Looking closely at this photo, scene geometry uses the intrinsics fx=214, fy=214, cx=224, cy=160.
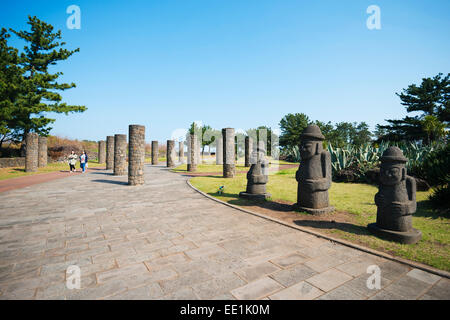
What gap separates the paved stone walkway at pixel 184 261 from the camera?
2.58 m

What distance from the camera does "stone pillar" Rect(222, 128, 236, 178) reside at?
13.9 m

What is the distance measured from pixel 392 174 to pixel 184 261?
4.18 metres

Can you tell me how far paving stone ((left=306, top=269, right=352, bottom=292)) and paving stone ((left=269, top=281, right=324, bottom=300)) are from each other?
0.11 m

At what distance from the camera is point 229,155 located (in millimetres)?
14133

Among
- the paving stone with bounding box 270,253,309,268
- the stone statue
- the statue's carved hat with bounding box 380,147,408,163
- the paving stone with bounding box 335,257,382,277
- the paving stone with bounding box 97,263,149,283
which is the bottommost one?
the paving stone with bounding box 97,263,149,283

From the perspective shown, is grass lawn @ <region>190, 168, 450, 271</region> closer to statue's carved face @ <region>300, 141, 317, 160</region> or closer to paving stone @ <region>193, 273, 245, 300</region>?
statue's carved face @ <region>300, 141, 317, 160</region>

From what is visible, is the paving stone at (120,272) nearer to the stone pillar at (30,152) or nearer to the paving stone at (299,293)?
the paving stone at (299,293)

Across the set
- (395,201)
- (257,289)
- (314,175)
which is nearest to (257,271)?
(257,289)

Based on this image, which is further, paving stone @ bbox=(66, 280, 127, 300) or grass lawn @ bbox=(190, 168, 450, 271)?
grass lawn @ bbox=(190, 168, 450, 271)

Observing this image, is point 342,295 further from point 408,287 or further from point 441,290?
point 441,290

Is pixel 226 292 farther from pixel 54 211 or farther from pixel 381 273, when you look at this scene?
pixel 54 211

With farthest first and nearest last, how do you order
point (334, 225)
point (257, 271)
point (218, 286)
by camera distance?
1. point (334, 225)
2. point (257, 271)
3. point (218, 286)

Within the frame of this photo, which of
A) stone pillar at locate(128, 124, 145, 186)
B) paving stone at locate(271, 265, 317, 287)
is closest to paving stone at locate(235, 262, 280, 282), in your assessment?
paving stone at locate(271, 265, 317, 287)

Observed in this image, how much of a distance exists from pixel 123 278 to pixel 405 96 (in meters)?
42.8
